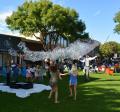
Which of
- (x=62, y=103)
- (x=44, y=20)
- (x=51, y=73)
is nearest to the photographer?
(x=62, y=103)

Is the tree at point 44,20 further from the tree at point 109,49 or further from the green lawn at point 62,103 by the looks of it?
the tree at point 109,49

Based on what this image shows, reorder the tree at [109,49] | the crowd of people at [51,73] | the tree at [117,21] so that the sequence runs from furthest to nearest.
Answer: the tree at [109,49] < the tree at [117,21] < the crowd of people at [51,73]

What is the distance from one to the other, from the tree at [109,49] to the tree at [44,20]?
6294 cm

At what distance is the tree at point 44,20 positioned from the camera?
60375 millimetres

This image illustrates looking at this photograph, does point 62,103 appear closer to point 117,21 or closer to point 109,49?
point 117,21

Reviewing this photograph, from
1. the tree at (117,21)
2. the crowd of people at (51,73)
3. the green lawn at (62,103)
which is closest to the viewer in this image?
the green lawn at (62,103)

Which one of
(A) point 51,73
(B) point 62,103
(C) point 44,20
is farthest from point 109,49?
(B) point 62,103

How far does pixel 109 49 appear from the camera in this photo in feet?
420

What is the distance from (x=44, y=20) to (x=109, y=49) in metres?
70.3

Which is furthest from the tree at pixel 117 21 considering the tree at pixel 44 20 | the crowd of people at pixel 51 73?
the crowd of people at pixel 51 73

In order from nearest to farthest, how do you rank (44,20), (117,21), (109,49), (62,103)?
(62,103) < (44,20) < (117,21) < (109,49)

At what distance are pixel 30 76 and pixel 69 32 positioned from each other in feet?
101

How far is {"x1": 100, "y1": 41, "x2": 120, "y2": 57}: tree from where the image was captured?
127 metres

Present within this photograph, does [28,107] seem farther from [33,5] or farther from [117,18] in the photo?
[117,18]
